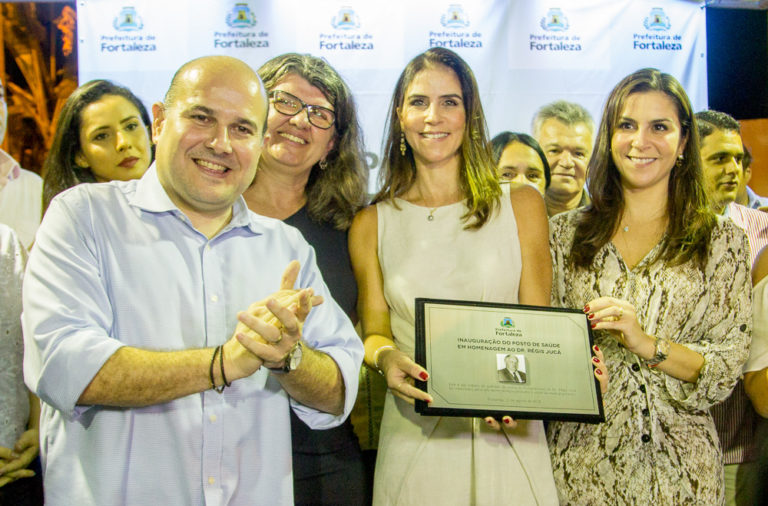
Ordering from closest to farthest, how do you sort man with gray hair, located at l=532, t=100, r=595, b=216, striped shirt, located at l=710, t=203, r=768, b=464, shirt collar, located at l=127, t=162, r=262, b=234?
shirt collar, located at l=127, t=162, r=262, b=234
striped shirt, located at l=710, t=203, r=768, b=464
man with gray hair, located at l=532, t=100, r=595, b=216

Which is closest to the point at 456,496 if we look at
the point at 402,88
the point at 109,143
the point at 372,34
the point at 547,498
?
the point at 547,498

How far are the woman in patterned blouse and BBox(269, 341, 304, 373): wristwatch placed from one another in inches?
41.5

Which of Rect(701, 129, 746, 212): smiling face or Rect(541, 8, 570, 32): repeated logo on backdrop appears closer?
Rect(701, 129, 746, 212): smiling face

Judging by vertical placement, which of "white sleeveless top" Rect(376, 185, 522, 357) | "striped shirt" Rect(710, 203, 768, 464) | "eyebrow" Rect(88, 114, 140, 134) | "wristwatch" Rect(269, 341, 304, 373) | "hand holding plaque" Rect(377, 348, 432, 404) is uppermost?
"eyebrow" Rect(88, 114, 140, 134)

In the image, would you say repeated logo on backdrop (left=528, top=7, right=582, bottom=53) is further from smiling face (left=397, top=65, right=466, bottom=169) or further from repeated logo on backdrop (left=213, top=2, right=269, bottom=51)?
smiling face (left=397, top=65, right=466, bottom=169)

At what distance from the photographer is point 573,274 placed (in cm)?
256

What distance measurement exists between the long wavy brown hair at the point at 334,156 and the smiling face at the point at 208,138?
83 cm

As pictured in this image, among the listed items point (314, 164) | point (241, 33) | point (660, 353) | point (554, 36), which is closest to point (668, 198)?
point (660, 353)

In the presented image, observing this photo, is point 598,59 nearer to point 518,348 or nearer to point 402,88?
point 402,88

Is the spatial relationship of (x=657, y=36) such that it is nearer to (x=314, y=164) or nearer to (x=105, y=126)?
(x=314, y=164)

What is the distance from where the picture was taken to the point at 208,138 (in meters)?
A: 1.91

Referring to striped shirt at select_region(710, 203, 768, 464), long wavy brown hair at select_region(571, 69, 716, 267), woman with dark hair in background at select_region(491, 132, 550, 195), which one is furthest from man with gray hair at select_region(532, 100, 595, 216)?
long wavy brown hair at select_region(571, 69, 716, 267)

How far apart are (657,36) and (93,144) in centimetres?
354

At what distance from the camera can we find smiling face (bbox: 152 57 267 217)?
74.9 inches
